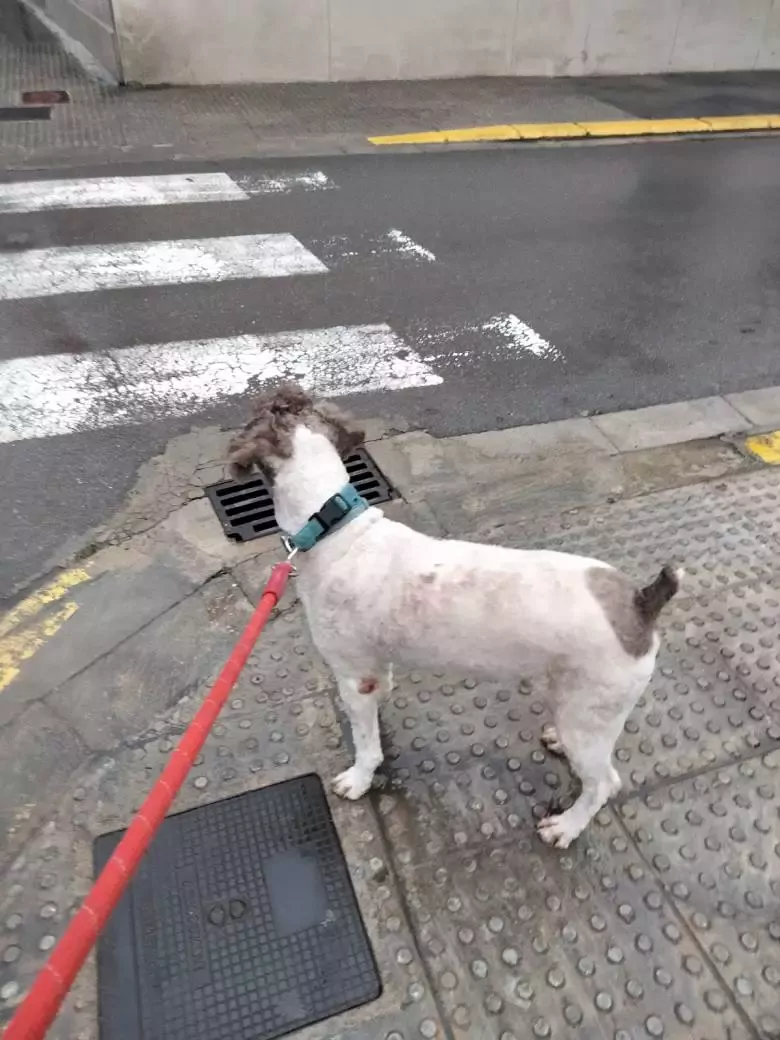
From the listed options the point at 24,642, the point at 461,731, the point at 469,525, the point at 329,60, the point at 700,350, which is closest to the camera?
the point at 461,731

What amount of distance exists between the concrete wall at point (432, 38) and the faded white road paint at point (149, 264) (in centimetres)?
587

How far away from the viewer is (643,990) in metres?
2.54

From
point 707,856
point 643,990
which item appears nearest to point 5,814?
point 643,990

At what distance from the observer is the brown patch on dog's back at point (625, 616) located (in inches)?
94.3

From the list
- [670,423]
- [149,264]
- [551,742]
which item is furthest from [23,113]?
[551,742]

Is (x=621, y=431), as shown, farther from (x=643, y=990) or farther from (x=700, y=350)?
(x=643, y=990)

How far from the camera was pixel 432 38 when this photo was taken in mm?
12633

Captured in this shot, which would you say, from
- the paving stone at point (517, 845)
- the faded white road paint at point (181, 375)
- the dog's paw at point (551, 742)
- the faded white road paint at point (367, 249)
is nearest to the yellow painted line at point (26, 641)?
the paving stone at point (517, 845)

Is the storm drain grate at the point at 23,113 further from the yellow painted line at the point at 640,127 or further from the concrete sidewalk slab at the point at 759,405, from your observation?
the concrete sidewalk slab at the point at 759,405

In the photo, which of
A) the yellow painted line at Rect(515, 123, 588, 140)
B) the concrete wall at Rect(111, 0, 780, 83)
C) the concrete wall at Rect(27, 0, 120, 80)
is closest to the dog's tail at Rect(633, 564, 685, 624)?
the yellow painted line at Rect(515, 123, 588, 140)

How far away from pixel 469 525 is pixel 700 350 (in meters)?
3.06

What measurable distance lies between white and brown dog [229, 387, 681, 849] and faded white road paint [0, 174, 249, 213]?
21.0 ft

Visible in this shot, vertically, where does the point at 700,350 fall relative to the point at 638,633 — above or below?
below

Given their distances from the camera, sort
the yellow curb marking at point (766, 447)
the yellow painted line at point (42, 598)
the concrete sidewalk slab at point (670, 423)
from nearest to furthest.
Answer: the yellow painted line at point (42, 598) → the yellow curb marking at point (766, 447) → the concrete sidewalk slab at point (670, 423)
